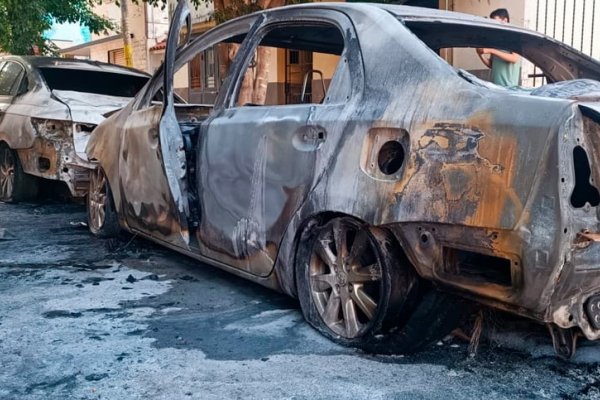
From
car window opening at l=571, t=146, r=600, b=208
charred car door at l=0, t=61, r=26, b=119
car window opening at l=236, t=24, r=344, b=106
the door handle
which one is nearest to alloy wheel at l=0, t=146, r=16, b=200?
charred car door at l=0, t=61, r=26, b=119

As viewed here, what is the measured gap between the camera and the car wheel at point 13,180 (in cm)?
760

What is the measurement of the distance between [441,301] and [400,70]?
108cm

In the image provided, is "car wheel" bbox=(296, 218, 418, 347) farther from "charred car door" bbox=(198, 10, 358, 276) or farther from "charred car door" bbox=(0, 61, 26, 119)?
"charred car door" bbox=(0, 61, 26, 119)

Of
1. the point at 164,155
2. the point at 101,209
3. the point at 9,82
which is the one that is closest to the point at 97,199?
the point at 101,209

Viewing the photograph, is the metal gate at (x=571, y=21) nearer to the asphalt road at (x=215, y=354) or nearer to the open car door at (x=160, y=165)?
the open car door at (x=160, y=165)

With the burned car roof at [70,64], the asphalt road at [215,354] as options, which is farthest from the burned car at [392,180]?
the burned car roof at [70,64]

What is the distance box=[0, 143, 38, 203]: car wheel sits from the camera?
7.60 metres

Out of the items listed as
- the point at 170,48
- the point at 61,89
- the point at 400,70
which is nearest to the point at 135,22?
the point at 61,89

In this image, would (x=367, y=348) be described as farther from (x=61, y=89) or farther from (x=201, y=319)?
(x=61, y=89)

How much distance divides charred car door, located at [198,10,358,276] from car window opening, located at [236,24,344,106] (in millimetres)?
27

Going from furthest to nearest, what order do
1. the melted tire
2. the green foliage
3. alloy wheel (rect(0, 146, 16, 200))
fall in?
the green foliage → alloy wheel (rect(0, 146, 16, 200)) → the melted tire

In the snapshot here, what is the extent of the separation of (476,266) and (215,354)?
1.32 meters

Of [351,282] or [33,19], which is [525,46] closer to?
[351,282]

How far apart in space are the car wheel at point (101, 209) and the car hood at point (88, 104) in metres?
0.82
